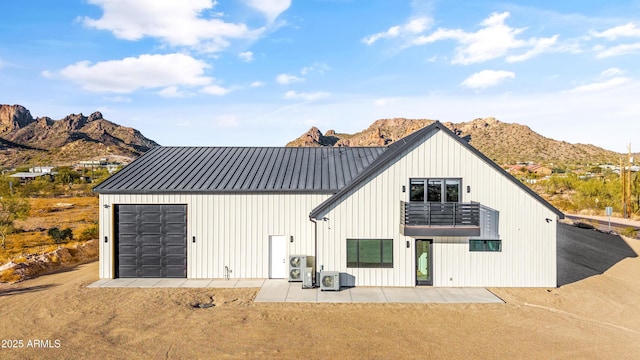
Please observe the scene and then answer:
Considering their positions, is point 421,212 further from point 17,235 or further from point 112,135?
point 112,135

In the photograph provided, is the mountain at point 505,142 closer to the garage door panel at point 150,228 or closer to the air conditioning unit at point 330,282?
the air conditioning unit at point 330,282

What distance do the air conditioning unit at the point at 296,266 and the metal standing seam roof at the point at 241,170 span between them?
132 inches

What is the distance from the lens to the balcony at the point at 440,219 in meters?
16.3

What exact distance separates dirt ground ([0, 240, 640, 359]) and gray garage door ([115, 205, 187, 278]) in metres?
2.11

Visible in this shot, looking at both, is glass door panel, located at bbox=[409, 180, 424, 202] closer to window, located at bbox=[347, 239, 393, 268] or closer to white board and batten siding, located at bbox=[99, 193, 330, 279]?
window, located at bbox=[347, 239, 393, 268]

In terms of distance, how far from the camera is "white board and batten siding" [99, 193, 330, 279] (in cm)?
1842

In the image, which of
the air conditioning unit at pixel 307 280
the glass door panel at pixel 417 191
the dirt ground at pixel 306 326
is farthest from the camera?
the glass door panel at pixel 417 191

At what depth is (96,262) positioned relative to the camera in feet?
72.7

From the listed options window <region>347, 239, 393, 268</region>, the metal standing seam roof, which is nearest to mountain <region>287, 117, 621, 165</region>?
the metal standing seam roof

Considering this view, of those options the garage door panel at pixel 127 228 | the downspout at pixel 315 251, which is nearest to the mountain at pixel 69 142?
the garage door panel at pixel 127 228

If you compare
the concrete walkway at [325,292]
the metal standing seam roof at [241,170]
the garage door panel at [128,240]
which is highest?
the metal standing seam roof at [241,170]

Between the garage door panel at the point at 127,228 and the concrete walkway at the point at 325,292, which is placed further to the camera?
the garage door panel at the point at 127,228

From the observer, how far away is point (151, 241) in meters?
18.7

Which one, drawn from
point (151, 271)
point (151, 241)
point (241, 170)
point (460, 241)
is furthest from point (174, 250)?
point (460, 241)
